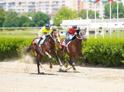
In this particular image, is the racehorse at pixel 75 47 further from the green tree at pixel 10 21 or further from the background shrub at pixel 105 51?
the green tree at pixel 10 21

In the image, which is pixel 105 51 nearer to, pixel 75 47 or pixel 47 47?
pixel 75 47

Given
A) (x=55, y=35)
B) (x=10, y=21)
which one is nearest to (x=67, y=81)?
(x=55, y=35)

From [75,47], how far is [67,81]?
4114 mm

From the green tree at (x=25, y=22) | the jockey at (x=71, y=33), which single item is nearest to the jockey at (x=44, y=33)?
the jockey at (x=71, y=33)

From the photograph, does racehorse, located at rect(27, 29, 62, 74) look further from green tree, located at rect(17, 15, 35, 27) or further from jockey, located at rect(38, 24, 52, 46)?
green tree, located at rect(17, 15, 35, 27)

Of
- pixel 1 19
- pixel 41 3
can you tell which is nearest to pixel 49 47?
pixel 1 19

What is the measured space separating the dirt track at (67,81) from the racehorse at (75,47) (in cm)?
63

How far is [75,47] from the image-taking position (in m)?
19.0

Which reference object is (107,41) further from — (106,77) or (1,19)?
(1,19)

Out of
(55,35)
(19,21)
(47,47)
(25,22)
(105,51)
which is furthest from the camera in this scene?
(19,21)

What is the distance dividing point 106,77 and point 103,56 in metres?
4.24

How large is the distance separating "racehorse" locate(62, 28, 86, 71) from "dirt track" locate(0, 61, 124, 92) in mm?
630

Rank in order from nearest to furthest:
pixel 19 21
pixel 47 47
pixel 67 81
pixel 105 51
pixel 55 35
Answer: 1. pixel 67 81
2. pixel 55 35
3. pixel 47 47
4. pixel 105 51
5. pixel 19 21

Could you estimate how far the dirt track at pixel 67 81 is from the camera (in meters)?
13.0
